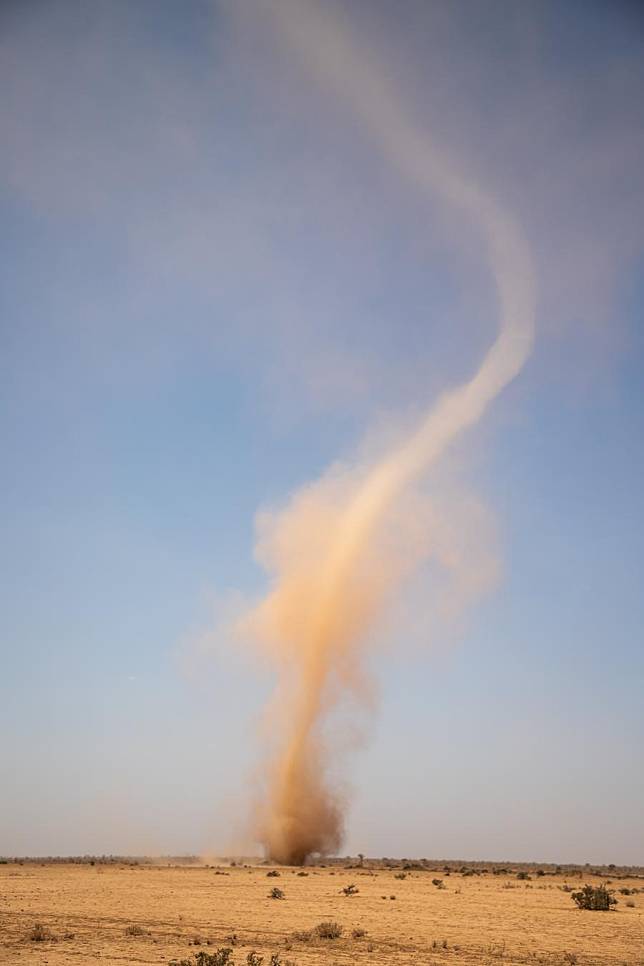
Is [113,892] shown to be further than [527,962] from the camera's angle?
Yes

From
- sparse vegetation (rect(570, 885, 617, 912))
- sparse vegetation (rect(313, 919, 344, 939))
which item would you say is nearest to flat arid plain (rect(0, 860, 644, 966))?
sparse vegetation (rect(313, 919, 344, 939))

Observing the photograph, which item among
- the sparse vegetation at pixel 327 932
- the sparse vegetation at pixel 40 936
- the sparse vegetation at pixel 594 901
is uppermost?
the sparse vegetation at pixel 40 936

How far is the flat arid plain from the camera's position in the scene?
29859 millimetres

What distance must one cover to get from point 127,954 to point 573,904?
37.1 m

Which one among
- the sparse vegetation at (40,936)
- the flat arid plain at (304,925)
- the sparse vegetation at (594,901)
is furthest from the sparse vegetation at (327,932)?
the sparse vegetation at (594,901)

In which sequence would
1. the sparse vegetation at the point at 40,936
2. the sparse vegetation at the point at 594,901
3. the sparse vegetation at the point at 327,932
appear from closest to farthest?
the sparse vegetation at the point at 40,936, the sparse vegetation at the point at 327,932, the sparse vegetation at the point at 594,901

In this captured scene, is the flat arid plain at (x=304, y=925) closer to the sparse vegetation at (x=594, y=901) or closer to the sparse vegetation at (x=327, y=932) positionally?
the sparse vegetation at (x=327, y=932)

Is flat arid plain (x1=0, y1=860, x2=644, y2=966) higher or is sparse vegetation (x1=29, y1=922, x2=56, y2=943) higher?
sparse vegetation (x1=29, y1=922, x2=56, y2=943)

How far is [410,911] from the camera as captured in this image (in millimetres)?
47000

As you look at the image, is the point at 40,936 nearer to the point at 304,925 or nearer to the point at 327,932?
the point at 327,932

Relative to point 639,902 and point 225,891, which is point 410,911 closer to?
point 225,891

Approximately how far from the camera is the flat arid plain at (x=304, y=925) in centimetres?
2986

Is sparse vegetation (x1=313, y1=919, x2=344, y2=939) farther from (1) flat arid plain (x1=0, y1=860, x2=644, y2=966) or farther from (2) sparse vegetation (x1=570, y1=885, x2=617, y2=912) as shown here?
(2) sparse vegetation (x1=570, y1=885, x2=617, y2=912)

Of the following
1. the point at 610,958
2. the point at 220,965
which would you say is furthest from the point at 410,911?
the point at 220,965
